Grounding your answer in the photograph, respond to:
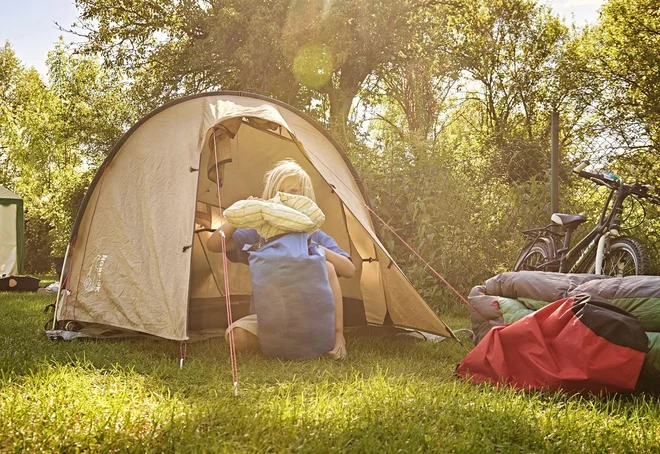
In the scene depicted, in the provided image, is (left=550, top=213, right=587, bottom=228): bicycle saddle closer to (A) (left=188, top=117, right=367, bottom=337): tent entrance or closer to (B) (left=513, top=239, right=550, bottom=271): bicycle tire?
(B) (left=513, top=239, right=550, bottom=271): bicycle tire

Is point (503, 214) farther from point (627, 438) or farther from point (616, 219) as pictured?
point (627, 438)

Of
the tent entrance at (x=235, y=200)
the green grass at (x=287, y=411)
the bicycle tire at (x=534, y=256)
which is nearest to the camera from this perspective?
the green grass at (x=287, y=411)

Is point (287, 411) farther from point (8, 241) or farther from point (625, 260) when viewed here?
point (8, 241)

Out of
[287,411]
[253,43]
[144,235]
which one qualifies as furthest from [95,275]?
[253,43]

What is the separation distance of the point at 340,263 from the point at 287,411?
136cm

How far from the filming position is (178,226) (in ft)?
10.5

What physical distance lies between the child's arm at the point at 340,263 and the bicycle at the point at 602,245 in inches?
60.2

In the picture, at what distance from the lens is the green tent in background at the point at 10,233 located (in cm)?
1007

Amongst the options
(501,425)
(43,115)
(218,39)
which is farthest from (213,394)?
(43,115)

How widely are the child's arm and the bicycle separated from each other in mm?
1529

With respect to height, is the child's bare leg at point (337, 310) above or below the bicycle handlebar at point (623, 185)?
below

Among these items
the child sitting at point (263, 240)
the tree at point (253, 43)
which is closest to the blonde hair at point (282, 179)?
the child sitting at point (263, 240)

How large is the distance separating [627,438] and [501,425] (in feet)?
1.19

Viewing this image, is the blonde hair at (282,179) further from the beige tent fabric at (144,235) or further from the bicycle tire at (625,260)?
the bicycle tire at (625,260)
